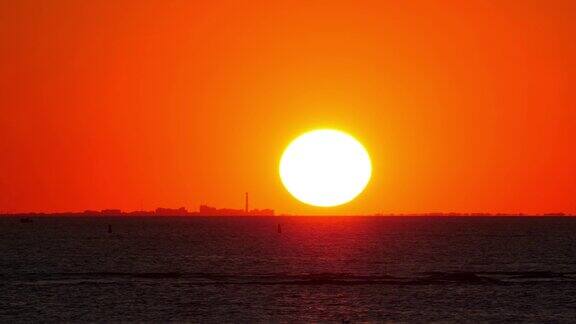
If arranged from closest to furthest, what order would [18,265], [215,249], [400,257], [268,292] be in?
[268,292], [18,265], [400,257], [215,249]

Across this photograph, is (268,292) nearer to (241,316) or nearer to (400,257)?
(241,316)

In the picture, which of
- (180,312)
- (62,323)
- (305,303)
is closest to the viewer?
(62,323)

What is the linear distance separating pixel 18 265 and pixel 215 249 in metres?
46.6

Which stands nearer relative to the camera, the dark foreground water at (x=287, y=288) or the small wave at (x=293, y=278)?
the dark foreground water at (x=287, y=288)

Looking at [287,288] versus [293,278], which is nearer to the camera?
[287,288]

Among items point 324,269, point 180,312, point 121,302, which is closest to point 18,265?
point 324,269

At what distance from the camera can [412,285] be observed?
86.8 meters

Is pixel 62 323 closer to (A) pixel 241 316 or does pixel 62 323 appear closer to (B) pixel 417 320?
(A) pixel 241 316

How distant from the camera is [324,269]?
10756 cm

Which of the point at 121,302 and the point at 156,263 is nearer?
the point at 121,302

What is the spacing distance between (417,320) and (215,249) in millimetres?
96842

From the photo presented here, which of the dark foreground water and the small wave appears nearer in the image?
the dark foreground water

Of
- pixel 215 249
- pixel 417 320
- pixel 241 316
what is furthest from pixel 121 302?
pixel 215 249

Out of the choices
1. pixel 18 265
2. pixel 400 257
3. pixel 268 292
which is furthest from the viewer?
pixel 400 257
